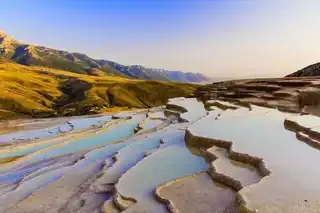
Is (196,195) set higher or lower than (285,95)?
lower

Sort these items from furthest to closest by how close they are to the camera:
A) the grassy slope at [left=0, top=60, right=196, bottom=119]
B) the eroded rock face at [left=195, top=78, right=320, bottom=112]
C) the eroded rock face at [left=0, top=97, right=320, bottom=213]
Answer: the grassy slope at [left=0, top=60, right=196, bottom=119], the eroded rock face at [left=195, top=78, right=320, bottom=112], the eroded rock face at [left=0, top=97, right=320, bottom=213]

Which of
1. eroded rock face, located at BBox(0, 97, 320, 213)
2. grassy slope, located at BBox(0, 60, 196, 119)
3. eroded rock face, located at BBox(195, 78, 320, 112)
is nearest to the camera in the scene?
eroded rock face, located at BBox(0, 97, 320, 213)

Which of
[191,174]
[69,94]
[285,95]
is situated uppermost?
[285,95]

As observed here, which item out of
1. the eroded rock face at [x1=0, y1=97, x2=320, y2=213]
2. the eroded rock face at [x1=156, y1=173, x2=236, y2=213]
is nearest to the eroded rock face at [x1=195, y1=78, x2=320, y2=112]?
the eroded rock face at [x1=0, y1=97, x2=320, y2=213]

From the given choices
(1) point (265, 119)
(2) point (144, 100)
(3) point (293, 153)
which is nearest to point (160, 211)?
(3) point (293, 153)

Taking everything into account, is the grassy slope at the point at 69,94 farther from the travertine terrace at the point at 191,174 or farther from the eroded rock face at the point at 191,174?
the travertine terrace at the point at 191,174

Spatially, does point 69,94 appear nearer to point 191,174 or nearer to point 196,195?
point 191,174

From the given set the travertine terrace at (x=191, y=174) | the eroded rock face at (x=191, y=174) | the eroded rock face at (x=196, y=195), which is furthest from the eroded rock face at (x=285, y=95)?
the eroded rock face at (x=196, y=195)

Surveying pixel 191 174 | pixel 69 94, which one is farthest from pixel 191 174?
pixel 69 94

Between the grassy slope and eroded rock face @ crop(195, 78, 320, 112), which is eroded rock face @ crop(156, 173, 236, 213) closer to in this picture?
eroded rock face @ crop(195, 78, 320, 112)
